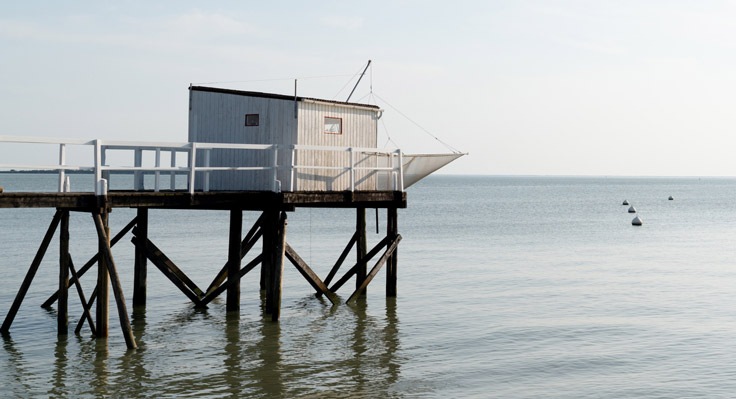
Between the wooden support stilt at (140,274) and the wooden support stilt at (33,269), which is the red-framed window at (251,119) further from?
the wooden support stilt at (33,269)

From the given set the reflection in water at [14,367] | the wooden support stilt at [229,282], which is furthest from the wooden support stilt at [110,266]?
the wooden support stilt at [229,282]

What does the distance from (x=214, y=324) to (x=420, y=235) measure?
3035 cm

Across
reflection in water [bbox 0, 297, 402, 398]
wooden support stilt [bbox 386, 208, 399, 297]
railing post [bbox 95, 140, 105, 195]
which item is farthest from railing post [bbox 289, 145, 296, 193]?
railing post [bbox 95, 140, 105, 195]

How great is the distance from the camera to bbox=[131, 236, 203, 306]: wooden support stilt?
68.6 feet

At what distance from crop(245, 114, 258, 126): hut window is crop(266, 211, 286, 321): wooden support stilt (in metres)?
2.29

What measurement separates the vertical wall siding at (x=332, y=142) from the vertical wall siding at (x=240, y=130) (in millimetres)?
428

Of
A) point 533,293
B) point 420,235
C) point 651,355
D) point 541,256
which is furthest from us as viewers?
point 420,235

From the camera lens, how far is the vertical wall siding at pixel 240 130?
64.9 ft

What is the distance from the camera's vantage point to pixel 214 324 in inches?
804

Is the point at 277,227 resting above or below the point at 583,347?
above

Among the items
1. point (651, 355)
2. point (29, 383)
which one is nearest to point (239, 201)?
point (29, 383)

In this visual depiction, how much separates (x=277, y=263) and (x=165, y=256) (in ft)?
11.8

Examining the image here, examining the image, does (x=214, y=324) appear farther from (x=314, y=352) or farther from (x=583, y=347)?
(x=583, y=347)

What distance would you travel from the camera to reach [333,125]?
2091 centimetres
